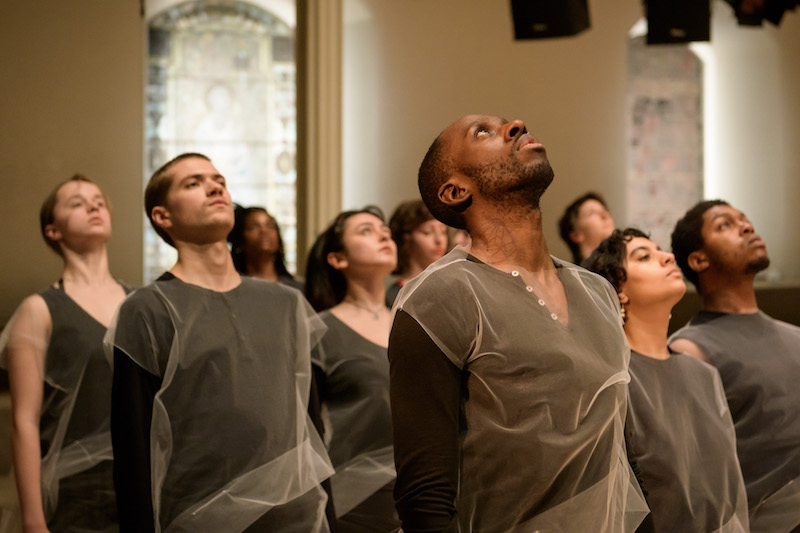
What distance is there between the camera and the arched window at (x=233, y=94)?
587cm

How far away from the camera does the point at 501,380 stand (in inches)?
55.4

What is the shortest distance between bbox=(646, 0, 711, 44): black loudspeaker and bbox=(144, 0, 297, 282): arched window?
229 centimetres

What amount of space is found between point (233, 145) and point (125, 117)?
94 centimetres

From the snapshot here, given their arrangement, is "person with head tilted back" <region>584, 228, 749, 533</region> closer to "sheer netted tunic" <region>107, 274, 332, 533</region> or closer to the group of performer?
the group of performer

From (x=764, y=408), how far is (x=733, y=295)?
1.32 ft

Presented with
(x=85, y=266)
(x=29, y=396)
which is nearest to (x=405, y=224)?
(x=85, y=266)

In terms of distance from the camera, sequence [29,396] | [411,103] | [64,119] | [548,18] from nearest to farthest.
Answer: [29,396] → [64,119] → [548,18] → [411,103]

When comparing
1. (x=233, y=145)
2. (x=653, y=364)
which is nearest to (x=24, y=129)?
(x=233, y=145)

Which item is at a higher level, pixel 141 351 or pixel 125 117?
pixel 125 117

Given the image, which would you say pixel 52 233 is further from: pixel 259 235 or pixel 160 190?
pixel 259 235

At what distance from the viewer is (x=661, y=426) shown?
214 cm

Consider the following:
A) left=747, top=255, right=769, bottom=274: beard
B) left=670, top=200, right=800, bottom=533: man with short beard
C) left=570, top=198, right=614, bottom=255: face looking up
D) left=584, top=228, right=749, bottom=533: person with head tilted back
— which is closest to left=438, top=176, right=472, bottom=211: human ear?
left=584, top=228, right=749, bottom=533: person with head tilted back

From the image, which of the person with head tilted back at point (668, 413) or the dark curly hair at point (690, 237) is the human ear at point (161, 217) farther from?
the dark curly hair at point (690, 237)

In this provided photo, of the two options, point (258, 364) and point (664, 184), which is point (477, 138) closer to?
point (258, 364)
